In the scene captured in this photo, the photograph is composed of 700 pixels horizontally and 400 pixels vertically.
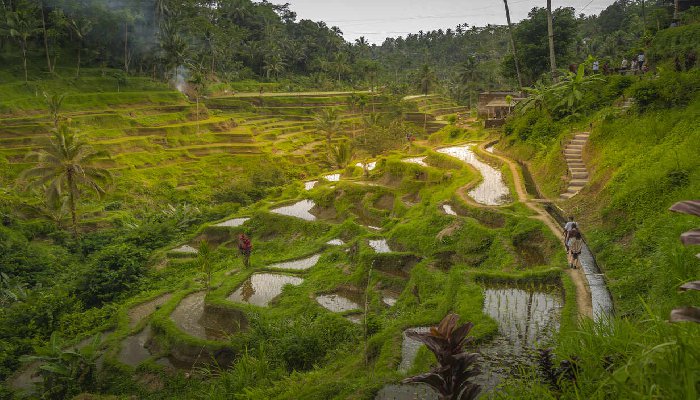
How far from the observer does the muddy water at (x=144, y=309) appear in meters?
16.3

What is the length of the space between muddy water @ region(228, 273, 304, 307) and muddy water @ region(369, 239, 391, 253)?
2806 mm

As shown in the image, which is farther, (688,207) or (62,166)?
(62,166)

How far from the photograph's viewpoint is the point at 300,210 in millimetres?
25234

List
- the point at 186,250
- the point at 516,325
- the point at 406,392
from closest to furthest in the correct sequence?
the point at 406,392 < the point at 516,325 < the point at 186,250

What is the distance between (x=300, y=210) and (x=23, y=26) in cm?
3582

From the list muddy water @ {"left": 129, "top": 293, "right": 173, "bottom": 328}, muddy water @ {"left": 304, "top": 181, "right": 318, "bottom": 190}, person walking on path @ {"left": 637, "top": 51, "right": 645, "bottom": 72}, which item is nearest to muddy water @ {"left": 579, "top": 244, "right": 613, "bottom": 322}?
person walking on path @ {"left": 637, "top": 51, "right": 645, "bottom": 72}

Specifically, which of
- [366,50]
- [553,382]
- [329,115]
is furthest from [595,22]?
[553,382]

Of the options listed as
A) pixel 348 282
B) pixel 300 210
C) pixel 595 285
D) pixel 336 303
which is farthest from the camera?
pixel 300 210

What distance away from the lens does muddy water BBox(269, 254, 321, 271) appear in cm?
1779

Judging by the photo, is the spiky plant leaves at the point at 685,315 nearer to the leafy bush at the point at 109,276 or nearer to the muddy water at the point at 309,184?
the leafy bush at the point at 109,276

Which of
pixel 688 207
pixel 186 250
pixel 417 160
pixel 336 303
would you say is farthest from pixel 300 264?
pixel 688 207

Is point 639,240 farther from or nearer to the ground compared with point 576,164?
nearer to the ground

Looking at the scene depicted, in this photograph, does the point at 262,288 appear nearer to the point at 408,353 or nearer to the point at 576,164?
the point at 408,353

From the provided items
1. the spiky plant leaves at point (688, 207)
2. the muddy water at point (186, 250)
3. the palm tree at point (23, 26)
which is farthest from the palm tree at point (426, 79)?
the spiky plant leaves at point (688, 207)
